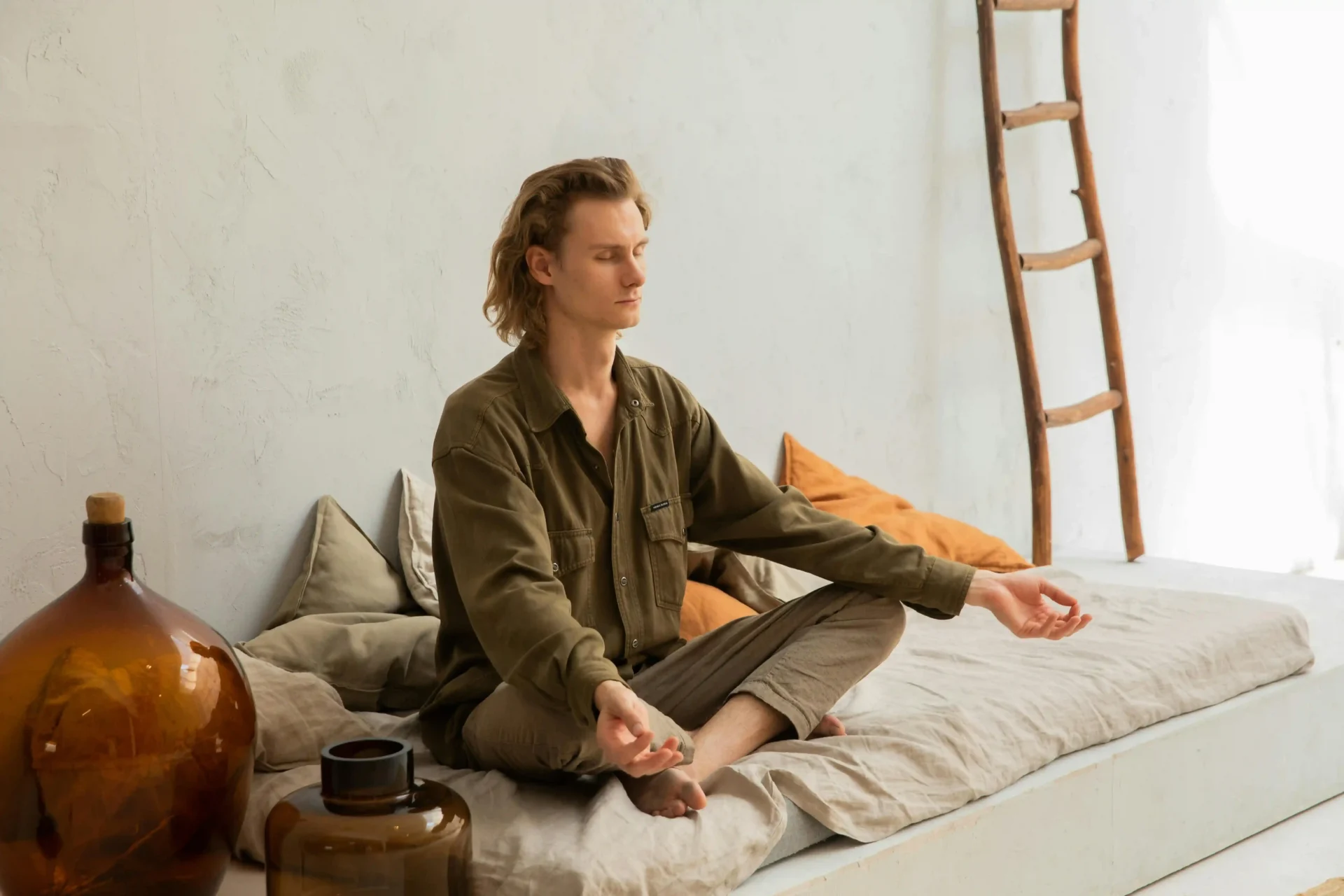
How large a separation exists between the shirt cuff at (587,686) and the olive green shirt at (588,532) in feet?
0.20

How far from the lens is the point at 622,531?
5.91 feet

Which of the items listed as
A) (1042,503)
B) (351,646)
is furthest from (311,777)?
(1042,503)

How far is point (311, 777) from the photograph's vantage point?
170 centimetres

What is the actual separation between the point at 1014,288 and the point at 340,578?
180 cm

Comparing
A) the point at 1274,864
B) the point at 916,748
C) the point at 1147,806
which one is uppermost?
the point at 916,748

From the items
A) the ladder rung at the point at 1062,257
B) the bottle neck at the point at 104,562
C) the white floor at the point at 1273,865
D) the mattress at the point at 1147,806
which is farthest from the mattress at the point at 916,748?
the ladder rung at the point at 1062,257

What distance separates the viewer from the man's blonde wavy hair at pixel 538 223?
5.90 ft

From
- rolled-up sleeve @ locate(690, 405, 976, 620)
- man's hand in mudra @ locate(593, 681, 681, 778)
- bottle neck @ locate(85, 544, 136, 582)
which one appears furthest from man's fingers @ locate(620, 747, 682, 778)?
bottle neck @ locate(85, 544, 136, 582)

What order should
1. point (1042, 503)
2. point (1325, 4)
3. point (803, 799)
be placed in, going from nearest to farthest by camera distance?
point (803, 799) < point (1042, 503) < point (1325, 4)

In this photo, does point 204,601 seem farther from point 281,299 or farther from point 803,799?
point 803,799

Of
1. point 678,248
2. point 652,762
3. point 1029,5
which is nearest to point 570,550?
point 652,762

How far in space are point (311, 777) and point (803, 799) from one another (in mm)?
606

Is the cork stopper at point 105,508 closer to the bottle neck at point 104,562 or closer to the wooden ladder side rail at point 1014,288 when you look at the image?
the bottle neck at point 104,562

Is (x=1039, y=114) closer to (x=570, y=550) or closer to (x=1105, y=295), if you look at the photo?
(x=1105, y=295)
